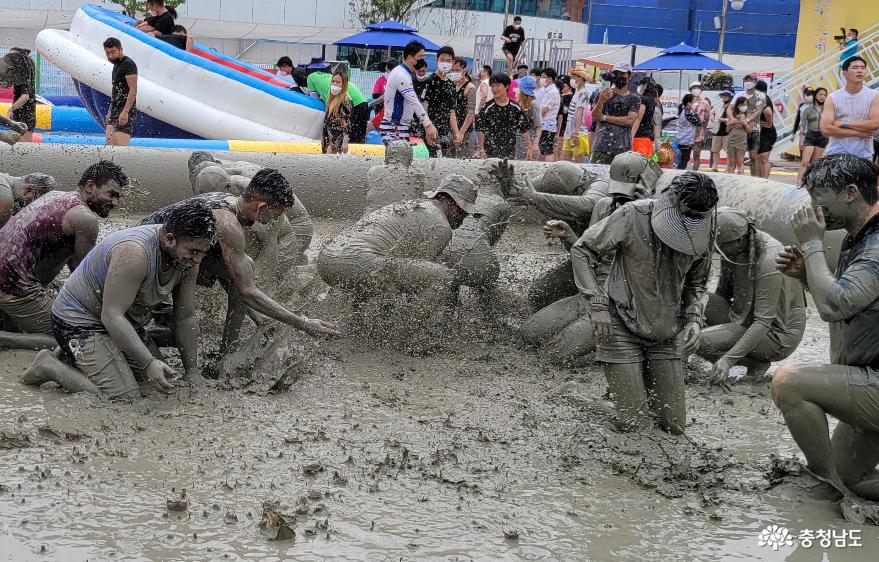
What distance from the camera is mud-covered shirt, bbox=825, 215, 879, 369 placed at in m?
4.08

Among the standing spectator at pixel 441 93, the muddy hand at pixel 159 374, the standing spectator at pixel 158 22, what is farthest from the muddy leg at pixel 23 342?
the standing spectator at pixel 158 22

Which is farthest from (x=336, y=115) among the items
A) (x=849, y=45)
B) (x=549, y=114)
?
(x=849, y=45)

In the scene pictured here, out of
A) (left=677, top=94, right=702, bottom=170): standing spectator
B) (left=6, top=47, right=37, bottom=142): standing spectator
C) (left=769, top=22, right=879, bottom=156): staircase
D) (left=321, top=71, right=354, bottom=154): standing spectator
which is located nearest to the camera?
(left=6, top=47, right=37, bottom=142): standing spectator

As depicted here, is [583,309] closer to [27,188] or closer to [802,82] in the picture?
[27,188]

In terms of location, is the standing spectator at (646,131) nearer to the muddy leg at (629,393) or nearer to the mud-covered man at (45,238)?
the muddy leg at (629,393)

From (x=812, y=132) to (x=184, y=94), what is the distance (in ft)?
29.1

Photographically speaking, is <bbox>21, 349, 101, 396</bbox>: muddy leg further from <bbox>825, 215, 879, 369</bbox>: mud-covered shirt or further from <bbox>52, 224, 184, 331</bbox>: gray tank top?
<bbox>825, 215, 879, 369</bbox>: mud-covered shirt

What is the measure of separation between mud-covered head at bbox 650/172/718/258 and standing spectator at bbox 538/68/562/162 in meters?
9.43

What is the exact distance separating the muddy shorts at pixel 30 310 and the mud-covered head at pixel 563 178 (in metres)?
3.53

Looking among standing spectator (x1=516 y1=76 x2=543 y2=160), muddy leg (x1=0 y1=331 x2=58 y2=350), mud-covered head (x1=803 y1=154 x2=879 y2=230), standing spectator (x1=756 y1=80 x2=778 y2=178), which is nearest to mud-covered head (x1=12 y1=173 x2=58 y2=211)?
muddy leg (x1=0 y1=331 x2=58 y2=350)

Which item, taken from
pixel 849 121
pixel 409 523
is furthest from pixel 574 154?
pixel 409 523

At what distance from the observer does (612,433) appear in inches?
206

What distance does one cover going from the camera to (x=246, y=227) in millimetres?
5574

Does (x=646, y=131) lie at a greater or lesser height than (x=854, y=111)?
lesser
